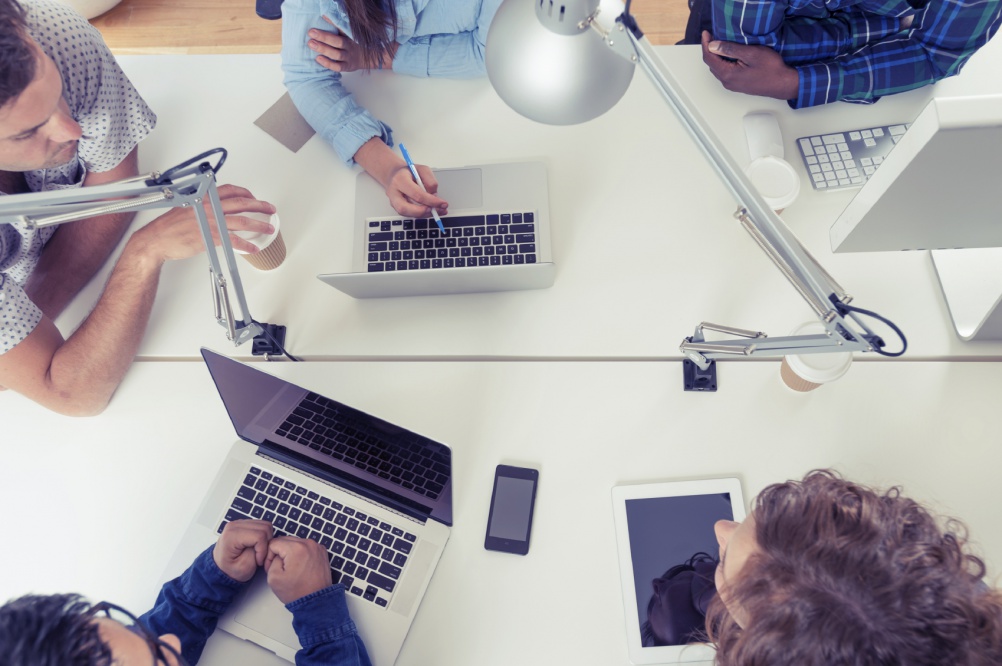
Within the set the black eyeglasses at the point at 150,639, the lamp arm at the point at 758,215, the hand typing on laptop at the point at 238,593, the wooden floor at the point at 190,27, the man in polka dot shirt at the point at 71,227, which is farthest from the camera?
the wooden floor at the point at 190,27

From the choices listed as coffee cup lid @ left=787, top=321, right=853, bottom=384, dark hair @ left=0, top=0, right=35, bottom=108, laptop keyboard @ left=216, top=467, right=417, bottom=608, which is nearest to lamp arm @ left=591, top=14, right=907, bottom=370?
coffee cup lid @ left=787, top=321, right=853, bottom=384

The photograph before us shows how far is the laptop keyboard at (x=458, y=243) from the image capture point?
114 centimetres

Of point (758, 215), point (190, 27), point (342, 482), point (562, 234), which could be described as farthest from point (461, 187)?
point (190, 27)

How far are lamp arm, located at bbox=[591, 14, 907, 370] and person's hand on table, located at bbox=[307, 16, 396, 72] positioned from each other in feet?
2.35

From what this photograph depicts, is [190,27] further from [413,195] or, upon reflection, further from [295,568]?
[295,568]

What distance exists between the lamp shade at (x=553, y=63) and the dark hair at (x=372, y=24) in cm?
47

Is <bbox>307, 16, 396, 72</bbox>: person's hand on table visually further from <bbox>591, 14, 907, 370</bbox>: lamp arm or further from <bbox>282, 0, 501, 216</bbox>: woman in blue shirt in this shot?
<bbox>591, 14, 907, 370</bbox>: lamp arm

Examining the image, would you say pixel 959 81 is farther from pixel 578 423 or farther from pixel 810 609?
pixel 810 609

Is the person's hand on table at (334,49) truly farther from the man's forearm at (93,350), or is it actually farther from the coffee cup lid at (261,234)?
the man's forearm at (93,350)

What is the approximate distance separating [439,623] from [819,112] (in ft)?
3.69

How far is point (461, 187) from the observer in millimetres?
1187

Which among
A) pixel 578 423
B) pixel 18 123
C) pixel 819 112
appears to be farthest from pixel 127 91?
pixel 819 112

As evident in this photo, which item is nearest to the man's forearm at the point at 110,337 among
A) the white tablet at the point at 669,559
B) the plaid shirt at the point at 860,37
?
the white tablet at the point at 669,559

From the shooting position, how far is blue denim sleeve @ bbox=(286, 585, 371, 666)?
0.90 metres
